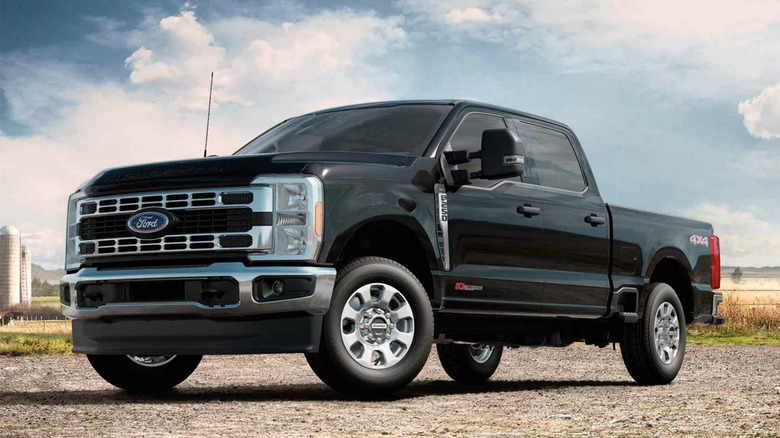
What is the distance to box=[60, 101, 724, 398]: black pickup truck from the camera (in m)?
7.12

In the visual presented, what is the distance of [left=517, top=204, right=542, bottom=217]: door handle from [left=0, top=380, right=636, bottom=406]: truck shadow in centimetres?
160

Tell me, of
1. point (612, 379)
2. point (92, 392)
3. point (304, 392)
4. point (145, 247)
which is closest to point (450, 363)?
point (612, 379)

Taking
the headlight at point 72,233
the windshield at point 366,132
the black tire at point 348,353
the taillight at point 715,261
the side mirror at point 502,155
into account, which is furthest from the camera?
the taillight at point 715,261

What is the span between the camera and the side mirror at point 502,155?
309 inches

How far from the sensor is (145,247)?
294 inches

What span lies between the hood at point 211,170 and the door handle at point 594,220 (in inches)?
92.6

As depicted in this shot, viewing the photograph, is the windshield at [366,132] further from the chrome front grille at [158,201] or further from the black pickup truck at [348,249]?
the chrome front grille at [158,201]

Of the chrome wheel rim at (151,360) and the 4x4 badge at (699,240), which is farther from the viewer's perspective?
the 4x4 badge at (699,240)

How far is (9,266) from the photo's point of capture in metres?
167

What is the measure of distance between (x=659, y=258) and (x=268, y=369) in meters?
4.72

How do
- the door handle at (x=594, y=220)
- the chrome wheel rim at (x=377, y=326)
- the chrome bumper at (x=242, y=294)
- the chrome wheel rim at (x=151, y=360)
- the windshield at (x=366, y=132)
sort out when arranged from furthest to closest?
the door handle at (x=594, y=220) < the chrome wheel rim at (x=151, y=360) < the windshield at (x=366, y=132) < the chrome wheel rim at (x=377, y=326) < the chrome bumper at (x=242, y=294)

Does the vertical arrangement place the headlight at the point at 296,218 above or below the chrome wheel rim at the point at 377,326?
above

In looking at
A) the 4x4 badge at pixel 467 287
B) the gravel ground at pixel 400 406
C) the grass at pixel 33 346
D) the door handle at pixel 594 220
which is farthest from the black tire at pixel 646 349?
the grass at pixel 33 346

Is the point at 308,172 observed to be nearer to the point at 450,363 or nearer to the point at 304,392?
the point at 304,392
